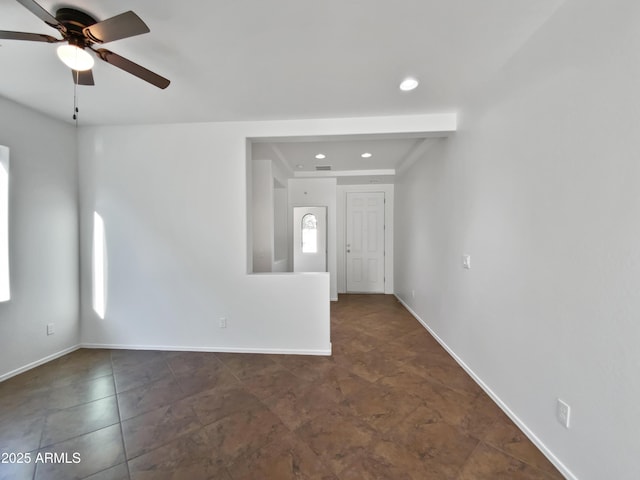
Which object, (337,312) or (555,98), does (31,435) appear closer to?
(337,312)

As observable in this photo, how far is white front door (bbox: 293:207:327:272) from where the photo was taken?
16.4 feet

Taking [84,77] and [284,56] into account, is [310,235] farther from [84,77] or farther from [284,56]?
[84,77]

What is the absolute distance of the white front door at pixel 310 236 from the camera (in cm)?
500

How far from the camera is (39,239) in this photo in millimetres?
2646

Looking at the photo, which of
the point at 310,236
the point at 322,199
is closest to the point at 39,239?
the point at 310,236

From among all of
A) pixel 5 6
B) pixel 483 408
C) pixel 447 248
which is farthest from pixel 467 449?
pixel 5 6

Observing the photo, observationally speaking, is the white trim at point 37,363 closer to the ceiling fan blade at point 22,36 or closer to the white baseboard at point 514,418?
the ceiling fan blade at point 22,36

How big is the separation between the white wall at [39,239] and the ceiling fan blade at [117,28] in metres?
2.02

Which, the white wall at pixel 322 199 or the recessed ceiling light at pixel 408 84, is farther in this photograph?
the white wall at pixel 322 199

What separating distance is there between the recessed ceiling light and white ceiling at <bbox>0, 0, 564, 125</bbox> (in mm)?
55

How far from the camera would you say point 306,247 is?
5.02 meters

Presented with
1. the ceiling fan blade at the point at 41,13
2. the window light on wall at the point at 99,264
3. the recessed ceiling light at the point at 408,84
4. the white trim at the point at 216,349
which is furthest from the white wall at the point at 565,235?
the window light on wall at the point at 99,264

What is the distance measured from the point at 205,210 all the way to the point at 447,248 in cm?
283

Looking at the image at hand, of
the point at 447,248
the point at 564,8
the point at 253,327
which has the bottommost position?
the point at 253,327
